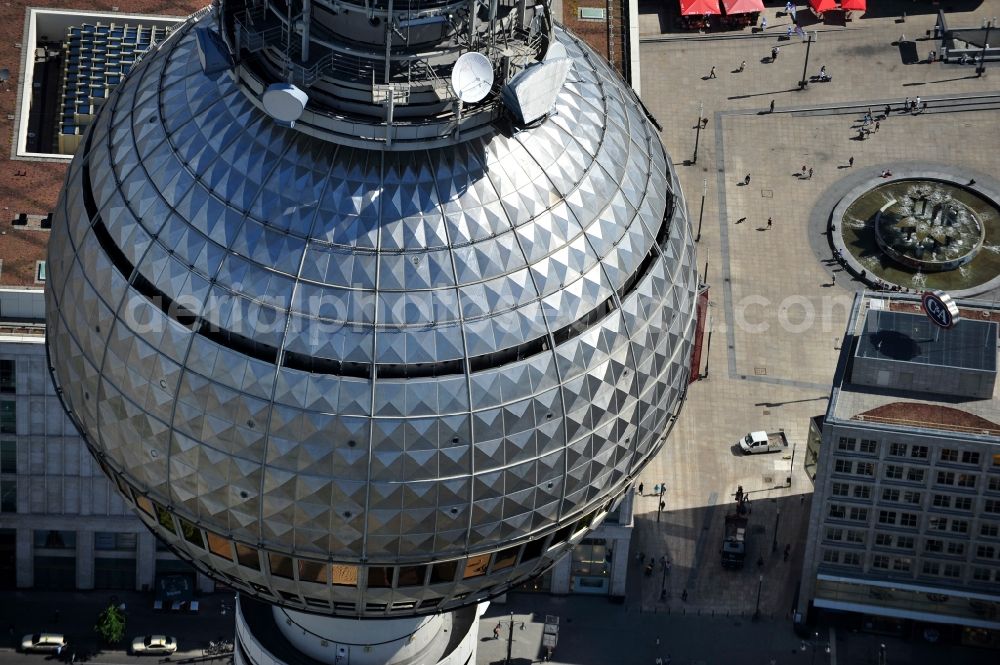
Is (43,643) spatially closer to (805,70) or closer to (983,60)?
(805,70)

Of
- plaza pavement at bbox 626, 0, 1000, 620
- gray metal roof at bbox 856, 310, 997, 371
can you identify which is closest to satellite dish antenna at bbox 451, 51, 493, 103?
gray metal roof at bbox 856, 310, 997, 371

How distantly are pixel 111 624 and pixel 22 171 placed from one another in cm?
2589

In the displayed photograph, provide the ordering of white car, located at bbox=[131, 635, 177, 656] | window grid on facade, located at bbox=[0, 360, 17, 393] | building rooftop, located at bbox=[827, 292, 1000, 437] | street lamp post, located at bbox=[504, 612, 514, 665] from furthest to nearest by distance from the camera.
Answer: street lamp post, located at bbox=[504, 612, 514, 665] < white car, located at bbox=[131, 635, 177, 656] < building rooftop, located at bbox=[827, 292, 1000, 437] < window grid on facade, located at bbox=[0, 360, 17, 393]

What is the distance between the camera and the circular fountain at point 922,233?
139500 mm

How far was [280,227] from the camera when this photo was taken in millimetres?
51188

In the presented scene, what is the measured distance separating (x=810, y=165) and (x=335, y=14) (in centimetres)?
9904

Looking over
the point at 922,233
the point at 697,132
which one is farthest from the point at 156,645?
the point at 922,233

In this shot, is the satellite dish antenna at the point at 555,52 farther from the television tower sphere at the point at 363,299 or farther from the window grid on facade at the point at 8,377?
the window grid on facade at the point at 8,377

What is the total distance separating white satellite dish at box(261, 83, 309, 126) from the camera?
50688mm

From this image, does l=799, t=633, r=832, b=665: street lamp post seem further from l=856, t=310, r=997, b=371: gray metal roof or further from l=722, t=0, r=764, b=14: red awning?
l=722, t=0, r=764, b=14: red awning

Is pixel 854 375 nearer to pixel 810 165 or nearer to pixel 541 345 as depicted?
pixel 810 165

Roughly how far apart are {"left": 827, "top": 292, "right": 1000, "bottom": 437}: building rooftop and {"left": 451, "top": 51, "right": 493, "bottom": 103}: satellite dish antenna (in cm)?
6126

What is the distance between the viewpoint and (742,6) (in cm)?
15862

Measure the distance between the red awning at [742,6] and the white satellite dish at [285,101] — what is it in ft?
364
